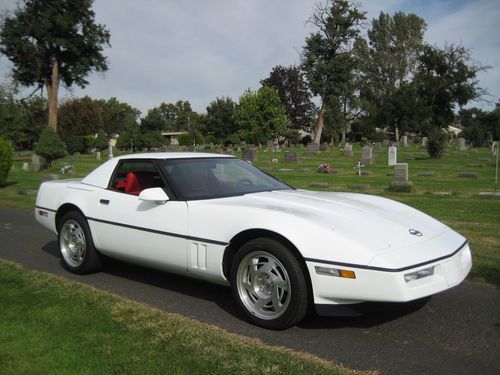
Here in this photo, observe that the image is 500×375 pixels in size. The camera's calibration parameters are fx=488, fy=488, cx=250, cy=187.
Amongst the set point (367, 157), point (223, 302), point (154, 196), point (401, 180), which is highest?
point (154, 196)

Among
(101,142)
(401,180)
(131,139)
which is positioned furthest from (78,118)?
(401,180)

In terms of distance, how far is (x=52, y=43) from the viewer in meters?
45.4

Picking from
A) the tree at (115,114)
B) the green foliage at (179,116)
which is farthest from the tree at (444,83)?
the tree at (115,114)

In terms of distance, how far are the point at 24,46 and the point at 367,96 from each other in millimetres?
45665

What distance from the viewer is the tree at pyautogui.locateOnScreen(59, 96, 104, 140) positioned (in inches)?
2959

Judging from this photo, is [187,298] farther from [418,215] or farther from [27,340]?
[418,215]

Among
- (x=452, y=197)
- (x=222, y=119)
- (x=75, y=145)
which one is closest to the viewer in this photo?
(x=452, y=197)

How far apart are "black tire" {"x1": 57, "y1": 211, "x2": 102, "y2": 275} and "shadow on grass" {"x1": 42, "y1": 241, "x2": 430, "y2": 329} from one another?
Result: 0.19m

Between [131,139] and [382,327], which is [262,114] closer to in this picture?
[131,139]

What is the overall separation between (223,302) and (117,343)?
123 cm

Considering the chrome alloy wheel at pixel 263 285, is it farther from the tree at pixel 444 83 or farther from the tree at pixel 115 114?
the tree at pixel 115 114

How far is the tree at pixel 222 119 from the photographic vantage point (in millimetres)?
74062

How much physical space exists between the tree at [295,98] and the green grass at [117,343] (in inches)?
3121

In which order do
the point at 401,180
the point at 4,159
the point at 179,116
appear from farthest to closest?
the point at 179,116
the point at 4,159
the point at 401,180
